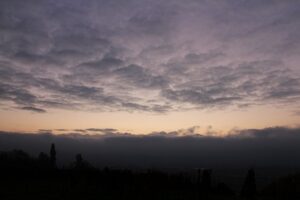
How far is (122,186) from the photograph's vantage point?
3225 centimetres

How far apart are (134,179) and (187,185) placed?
5494 mm

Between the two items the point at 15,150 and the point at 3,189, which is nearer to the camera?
the point at 3,189

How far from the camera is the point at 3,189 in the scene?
29.7m

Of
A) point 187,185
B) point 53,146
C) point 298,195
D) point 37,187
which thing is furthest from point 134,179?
point 53,146

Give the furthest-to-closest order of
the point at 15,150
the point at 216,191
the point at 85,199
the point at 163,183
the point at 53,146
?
the point at 15,150 → the point at 53,146 → the point at 216,191 → the point at 163,183 → the point at 85,199

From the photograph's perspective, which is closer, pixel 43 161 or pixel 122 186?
pixel 122 186

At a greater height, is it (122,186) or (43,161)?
(43,161)

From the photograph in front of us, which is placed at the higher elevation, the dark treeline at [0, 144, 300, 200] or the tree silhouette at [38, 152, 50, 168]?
the tree silhouette at [38, 152, 50, 168]

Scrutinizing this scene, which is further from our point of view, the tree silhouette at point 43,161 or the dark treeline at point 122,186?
the tree silhouette at point 43,161

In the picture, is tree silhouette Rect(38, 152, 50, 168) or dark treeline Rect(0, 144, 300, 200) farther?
tree silhouette Rect(38, 152, 50, 168)

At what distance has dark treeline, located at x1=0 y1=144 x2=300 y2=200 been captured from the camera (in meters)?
28.2

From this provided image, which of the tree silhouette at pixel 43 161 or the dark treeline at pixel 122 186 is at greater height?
the tree silhouette at pixel 43 161

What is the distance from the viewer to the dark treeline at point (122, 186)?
2823 centimetres

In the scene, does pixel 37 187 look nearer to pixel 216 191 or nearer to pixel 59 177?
pixel 59 177
